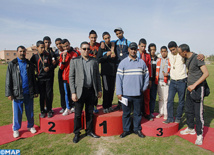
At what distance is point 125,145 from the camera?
4.06 meters

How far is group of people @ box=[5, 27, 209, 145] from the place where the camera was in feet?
13.6

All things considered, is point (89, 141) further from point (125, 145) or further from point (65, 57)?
point (65, 57)

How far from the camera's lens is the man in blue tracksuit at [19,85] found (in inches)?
167

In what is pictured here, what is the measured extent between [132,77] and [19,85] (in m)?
3.05

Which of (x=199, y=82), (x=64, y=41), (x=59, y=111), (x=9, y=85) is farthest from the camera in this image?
(x=59, y=111)

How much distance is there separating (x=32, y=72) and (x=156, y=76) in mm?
3748

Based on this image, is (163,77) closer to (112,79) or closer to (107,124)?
(112,79)

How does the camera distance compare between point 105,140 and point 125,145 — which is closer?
point 125,145

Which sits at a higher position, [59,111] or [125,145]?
[59,111]

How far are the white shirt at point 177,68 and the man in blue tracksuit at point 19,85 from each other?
4.09m

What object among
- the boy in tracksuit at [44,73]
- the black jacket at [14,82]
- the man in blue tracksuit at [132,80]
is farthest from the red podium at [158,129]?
the black jacket at [14,82]

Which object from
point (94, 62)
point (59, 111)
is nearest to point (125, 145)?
point (94, 62)

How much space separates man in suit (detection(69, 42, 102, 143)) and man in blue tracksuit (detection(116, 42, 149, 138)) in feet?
2.25

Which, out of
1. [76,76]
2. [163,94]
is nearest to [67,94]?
[76,76]
